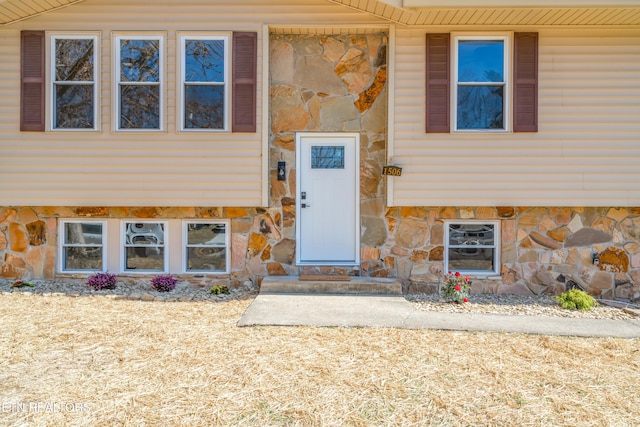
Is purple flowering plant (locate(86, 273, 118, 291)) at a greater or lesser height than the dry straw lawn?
greater

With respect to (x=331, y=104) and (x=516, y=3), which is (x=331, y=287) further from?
(x=516, y=3)

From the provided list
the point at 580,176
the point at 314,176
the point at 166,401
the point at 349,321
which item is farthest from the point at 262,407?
the point at 580,176

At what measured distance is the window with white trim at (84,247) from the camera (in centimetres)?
625

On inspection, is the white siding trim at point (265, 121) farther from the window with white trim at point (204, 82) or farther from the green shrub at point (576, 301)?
the green shrub at point (576, 301)

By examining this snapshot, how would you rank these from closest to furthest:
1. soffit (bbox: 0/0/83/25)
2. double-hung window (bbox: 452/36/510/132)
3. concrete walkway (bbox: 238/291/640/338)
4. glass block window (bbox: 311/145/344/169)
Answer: concrete walkway (bbox: 238/291/640/338) → soffit (bbox: 0/0/83/25) → double-hung window (bbox: 452/36/510/132) → glass block window (bbox: 311/145/344/169)

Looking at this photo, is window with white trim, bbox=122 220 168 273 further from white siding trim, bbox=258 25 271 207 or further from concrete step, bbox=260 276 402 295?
concrete step, bbox=260 276 402 295

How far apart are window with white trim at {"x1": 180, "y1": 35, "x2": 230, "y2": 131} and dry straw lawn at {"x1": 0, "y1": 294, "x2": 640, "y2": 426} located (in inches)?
119

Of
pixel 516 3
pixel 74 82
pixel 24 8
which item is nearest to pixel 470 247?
pixel 516 3

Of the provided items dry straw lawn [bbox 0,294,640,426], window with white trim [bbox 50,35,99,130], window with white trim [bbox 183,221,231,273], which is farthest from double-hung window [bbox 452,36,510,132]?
window with white trim [bbox 50,35,99,130]

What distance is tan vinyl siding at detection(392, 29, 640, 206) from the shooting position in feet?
19.2

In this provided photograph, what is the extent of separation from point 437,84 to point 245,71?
278 cm

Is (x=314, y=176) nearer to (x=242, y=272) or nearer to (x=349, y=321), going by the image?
(x=242, y=272)

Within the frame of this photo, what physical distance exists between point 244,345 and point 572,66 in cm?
586

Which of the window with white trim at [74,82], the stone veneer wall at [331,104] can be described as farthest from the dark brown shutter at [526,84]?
the window with white trim at [74,82]
